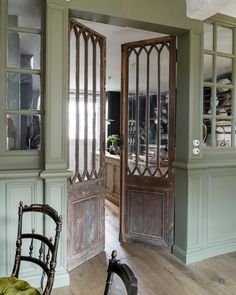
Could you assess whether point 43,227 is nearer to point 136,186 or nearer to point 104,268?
point 104,268

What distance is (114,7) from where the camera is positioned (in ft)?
7.92

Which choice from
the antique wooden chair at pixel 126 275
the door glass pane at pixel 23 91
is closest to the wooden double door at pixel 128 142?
the door glass pane at pixel 23 91

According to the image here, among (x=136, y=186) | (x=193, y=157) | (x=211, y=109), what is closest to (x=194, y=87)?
(x=211, y=109)

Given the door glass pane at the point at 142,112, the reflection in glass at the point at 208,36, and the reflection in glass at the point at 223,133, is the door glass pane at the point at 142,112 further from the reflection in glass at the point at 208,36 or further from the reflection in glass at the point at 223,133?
the reflection in glass at the point at 223,133

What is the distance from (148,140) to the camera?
10.6 ft

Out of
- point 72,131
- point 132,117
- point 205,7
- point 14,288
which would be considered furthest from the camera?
point 132,117

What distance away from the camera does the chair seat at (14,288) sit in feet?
4.74

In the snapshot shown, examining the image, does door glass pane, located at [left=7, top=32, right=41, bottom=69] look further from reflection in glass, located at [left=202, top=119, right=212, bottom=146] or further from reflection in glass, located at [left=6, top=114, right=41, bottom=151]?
reflection in glass, located at [left=202, top=119, right=212, bottom=146]

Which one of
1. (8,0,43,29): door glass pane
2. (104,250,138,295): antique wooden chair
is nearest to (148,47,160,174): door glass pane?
(8,0,43,29): door glass pane

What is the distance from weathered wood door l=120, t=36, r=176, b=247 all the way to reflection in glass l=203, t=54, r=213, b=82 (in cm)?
31

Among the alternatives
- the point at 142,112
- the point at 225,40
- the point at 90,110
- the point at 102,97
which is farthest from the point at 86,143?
the point at 225,40

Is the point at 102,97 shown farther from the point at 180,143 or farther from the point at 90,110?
the point at 180,143

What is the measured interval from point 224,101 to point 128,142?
1.15 metres

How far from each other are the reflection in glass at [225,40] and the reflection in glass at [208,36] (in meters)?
0.12
